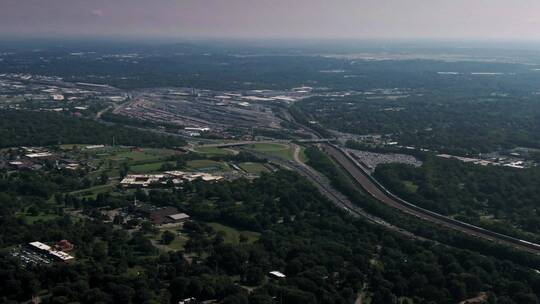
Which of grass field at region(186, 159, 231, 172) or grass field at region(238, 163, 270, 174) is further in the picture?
grass field at region(186, 159, 231, 172)

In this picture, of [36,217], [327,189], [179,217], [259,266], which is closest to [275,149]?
[327,189]

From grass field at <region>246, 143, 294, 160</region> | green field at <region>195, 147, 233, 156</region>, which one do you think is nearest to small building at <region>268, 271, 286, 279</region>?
grass field at <region>246, 143, 294, 160</region>

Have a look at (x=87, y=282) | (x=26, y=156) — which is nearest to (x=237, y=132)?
(x=26, y=156)

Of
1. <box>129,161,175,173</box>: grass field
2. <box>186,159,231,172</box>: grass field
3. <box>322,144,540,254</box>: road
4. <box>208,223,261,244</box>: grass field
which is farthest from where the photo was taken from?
<box>186,159,231,172</box>: grass field

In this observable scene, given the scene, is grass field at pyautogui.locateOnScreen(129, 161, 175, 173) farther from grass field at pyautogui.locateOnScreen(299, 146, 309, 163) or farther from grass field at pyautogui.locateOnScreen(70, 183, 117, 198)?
grass field at pyautogui.locateOnScreen(299, 146, 309, 163)

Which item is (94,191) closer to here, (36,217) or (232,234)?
(36,217)

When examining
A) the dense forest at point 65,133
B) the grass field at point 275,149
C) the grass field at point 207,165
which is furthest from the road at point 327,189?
the dense forest at point 65,133

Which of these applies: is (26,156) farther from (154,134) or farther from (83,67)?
(83,67)
